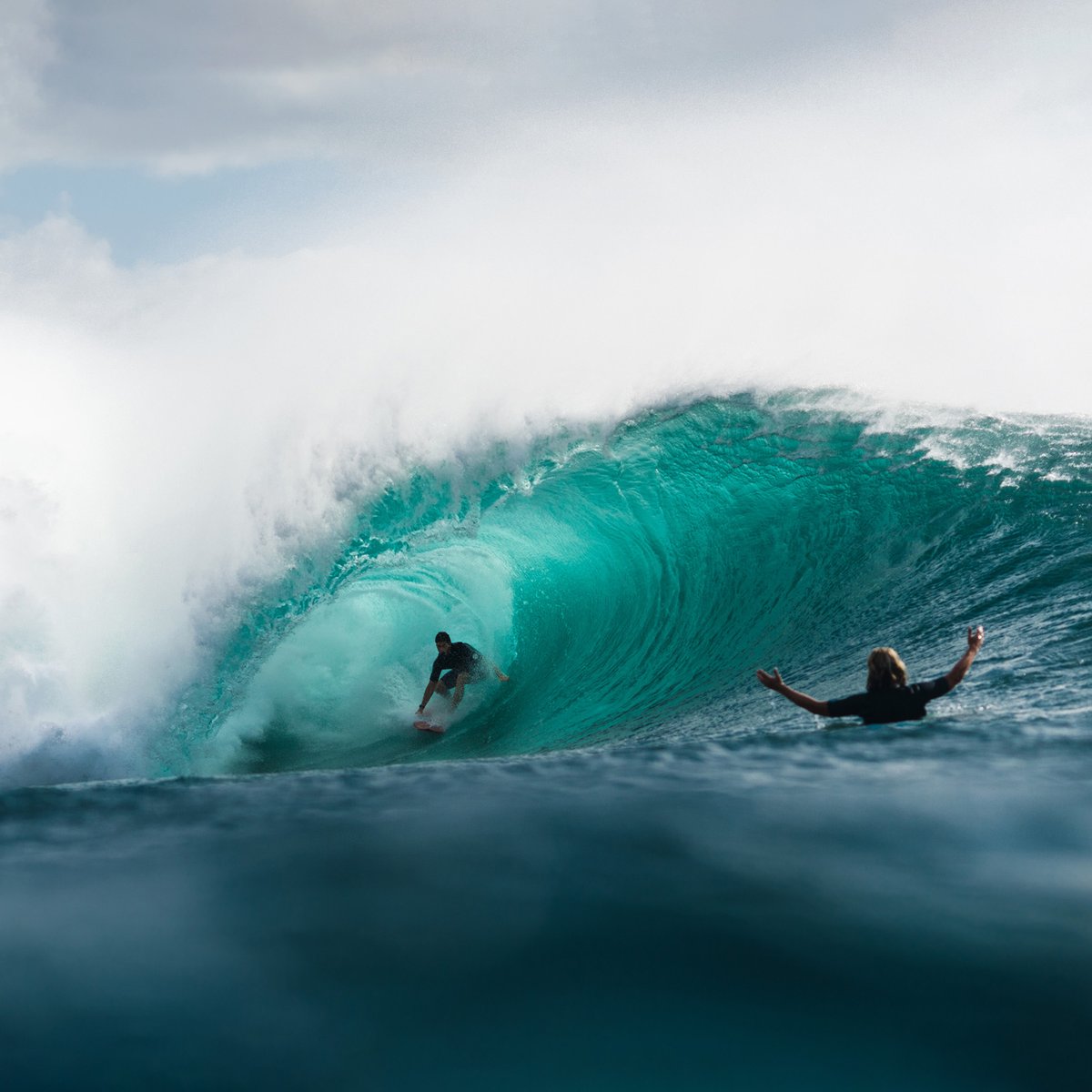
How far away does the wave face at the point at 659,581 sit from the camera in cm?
805

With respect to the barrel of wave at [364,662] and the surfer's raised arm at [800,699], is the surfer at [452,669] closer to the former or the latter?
the barrel of wave at [364,662]

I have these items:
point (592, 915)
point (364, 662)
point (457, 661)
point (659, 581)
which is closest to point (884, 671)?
A: point (592, 915)

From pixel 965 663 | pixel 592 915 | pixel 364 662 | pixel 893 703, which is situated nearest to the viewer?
pixel 592 915

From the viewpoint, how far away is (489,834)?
276 cm

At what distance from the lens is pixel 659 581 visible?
1091 cm

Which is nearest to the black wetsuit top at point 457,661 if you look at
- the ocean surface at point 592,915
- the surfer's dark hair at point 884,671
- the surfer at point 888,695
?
the ocean surface at point 592,915

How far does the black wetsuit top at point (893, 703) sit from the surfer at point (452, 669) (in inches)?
213

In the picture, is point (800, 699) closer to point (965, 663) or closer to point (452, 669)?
point (965, 663)

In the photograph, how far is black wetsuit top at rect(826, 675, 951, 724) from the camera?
185 inches

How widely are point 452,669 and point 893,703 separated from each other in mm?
5795

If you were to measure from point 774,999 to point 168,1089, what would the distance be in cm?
119

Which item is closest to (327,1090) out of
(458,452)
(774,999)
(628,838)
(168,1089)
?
(168,1089)

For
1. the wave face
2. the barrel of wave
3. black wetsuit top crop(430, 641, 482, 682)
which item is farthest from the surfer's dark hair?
the barrel of wave

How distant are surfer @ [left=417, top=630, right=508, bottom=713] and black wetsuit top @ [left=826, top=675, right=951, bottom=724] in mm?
5416
